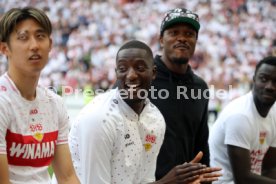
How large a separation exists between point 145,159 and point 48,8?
651 inches

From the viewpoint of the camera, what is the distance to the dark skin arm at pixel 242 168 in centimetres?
488

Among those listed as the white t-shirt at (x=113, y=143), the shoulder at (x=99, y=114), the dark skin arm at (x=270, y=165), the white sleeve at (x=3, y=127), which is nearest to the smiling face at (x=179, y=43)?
the white t-shirt at (x=113, y=143)

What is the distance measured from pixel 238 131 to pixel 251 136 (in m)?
0.13

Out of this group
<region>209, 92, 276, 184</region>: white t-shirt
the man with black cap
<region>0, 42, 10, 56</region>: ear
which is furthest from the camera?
<region>209, 92, 276, 184</region>: white t-shirt

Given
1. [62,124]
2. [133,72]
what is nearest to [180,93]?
[133,72]

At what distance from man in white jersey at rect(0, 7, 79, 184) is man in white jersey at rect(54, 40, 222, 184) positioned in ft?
1.06

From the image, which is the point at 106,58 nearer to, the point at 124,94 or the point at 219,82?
the point at 219,82

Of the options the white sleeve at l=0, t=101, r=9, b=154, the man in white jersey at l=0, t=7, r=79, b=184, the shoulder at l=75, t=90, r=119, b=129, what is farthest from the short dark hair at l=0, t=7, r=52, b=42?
the shoulder at l=75, t=90, r=119, b=129

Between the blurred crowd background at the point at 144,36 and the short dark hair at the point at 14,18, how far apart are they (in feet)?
36.3

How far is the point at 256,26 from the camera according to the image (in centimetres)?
1884

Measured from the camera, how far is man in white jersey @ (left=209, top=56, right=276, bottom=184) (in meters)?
4.93

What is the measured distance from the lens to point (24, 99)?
315 cm

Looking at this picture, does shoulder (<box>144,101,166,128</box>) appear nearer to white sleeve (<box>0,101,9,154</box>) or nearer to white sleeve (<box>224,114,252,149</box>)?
white sleeve (<box>0,101,9,154</box>)

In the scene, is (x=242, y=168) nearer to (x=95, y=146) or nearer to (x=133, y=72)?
(x=133, y=72)
